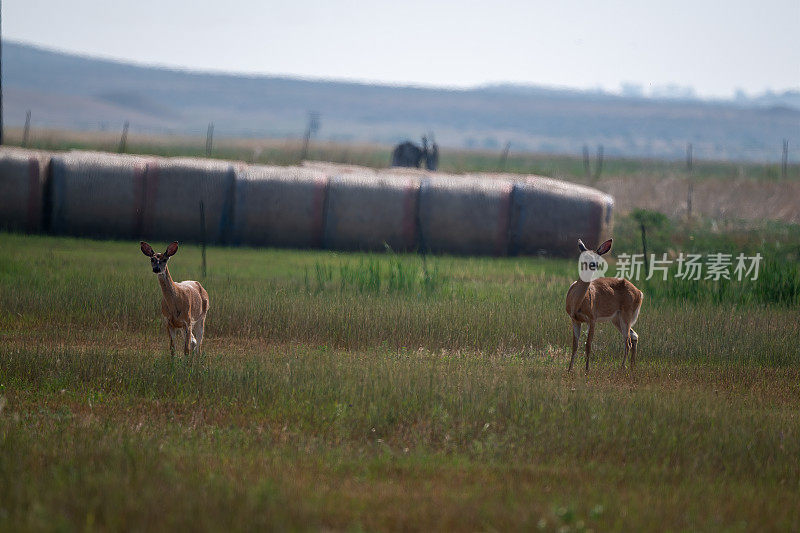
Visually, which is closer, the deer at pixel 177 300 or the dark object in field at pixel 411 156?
the deer at pixel 177 300

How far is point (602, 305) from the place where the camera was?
35.3 ft

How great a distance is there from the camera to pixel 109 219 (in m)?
21.4

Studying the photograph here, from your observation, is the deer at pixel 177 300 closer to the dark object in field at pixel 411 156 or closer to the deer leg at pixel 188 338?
the deer leg at pixel 188 338

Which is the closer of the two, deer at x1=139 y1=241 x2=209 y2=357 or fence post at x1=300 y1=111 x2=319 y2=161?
deer at x1=139 y1=241 x2=209 y2=357

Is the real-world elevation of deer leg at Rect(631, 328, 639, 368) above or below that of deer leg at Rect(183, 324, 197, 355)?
above

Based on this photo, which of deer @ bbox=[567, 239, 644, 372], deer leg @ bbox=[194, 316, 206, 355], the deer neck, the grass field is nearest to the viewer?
the grass field

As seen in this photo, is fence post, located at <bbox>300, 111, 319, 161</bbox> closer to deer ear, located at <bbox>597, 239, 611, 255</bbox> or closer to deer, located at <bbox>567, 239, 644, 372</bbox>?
deer, located at <bbox>567, 239, 644, 372</bbox>

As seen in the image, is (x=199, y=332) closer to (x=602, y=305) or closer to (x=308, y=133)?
(x=602, y=305)

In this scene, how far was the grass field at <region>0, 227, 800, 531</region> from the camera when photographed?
21.3 ft

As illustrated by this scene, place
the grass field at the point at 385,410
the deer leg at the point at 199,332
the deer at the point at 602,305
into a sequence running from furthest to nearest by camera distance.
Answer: the deer leg at the point at 199,332 < the deer at the point at 602,305 < the grass field at the point at 385,410

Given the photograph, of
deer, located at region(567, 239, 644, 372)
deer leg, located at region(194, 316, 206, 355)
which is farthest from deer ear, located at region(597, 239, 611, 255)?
deer leg, located at region(194, 316, 206, 355)

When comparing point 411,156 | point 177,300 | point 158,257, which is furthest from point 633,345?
point 411,156

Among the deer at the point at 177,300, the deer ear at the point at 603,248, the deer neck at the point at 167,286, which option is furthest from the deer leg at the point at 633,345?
the deer neck at the point at 167,286

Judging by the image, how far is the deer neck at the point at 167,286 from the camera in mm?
10047
